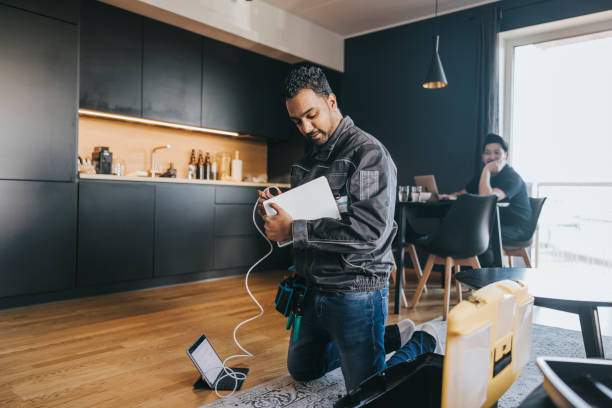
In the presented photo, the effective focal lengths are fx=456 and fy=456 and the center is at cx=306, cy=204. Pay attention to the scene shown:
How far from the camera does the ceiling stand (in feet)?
14.3

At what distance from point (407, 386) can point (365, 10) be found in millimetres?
4201

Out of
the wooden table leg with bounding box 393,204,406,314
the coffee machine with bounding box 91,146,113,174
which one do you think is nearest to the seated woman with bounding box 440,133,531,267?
the wooden table leg with bounding box 393,204,406,314

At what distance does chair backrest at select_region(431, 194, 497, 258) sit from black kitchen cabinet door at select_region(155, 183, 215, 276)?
206 centimetres

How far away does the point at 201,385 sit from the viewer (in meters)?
1.81

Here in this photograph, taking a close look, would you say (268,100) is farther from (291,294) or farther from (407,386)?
(407,386)

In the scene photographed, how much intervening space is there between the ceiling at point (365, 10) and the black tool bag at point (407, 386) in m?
3.97

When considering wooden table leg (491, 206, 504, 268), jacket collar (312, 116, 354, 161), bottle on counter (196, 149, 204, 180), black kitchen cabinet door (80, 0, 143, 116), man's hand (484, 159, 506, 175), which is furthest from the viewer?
bottle on counter (196, 149, 204, 180)

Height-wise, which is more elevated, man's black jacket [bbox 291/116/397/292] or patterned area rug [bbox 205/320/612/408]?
man's black jacket [bbox 291/116/397/292]

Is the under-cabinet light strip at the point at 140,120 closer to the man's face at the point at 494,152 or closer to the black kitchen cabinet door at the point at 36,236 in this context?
the black kitchen cabinet door at the point at 36,236

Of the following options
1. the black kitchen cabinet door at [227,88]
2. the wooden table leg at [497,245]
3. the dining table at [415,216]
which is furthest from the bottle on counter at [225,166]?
the wooden table leg at [497,245]

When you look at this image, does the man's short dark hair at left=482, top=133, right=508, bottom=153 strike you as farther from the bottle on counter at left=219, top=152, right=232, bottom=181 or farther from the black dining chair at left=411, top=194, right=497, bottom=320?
the bottle on counter at left=219, top=152, right=232, bottom=181

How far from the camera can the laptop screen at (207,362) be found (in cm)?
176

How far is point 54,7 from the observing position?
3016mm

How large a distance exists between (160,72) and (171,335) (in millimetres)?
2290
